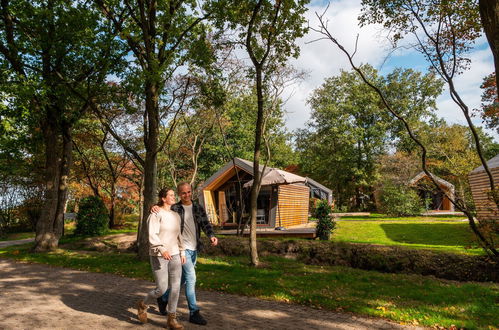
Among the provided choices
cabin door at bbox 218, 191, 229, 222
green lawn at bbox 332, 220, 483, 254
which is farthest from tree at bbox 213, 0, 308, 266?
cabin door at bbox 218, 191, 229, 222

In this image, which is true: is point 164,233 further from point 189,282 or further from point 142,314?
point 142,314

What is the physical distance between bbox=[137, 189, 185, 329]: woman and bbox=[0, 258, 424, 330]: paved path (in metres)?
0.40

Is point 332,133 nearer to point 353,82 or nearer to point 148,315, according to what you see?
point 353,82

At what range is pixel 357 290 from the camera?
22.8ft

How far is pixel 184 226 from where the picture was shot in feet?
16.4

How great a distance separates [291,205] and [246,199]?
310 centimetres

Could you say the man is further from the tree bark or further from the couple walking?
the tree bark

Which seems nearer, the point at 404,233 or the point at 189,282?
the point at 189,282

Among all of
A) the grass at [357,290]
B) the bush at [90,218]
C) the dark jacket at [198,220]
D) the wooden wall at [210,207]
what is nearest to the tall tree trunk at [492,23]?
the grass at [357,290]

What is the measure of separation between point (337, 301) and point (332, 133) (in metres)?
34.8

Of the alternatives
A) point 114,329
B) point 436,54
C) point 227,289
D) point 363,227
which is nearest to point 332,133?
point 363,227

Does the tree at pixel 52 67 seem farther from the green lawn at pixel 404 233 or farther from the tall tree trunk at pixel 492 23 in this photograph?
the green lawn at pixel 404 233

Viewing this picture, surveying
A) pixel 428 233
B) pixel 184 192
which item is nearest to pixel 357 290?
pixel 184 192

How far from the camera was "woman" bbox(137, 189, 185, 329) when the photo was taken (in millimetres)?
4543
